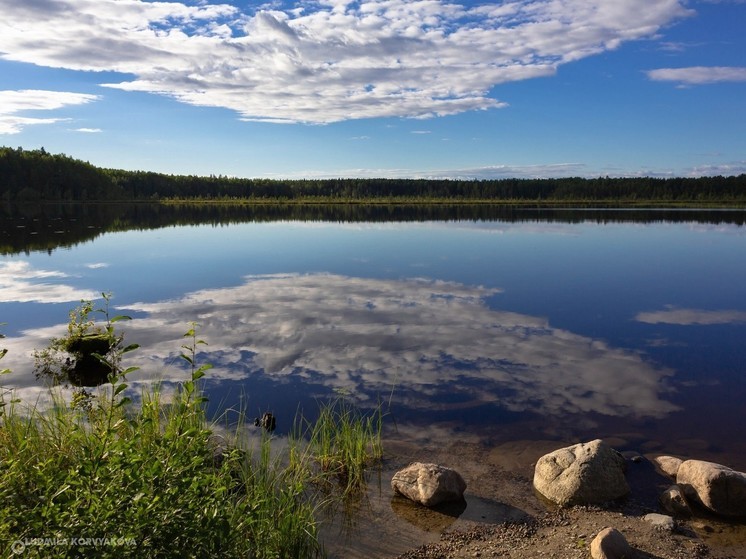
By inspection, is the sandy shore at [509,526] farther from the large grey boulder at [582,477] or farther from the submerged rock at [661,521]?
the large grey boulder at [582,477]

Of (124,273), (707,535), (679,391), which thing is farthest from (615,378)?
(124,273)

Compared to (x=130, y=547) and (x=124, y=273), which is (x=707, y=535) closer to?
(x=130, y=547)

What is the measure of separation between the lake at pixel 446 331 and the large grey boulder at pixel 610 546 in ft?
12.4

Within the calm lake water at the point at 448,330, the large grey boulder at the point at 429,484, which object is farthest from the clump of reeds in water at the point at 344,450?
the calm lake water at the point at 448,330

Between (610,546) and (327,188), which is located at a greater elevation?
(327,188)

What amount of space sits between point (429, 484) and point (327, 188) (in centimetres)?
19039

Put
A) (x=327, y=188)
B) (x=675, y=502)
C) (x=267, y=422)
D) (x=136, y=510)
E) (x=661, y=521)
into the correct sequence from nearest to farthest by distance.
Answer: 1. (x=136, y=510)
2. (x=661, y=521)
3. (x=675, y=502)
4. (x=267, y=422)
5. (x=327, y=188)

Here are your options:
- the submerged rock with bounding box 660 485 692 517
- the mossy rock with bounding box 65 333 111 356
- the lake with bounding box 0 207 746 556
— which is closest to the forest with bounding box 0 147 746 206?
the lake with bounding box 0 207 746 556

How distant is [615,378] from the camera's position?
1425cm

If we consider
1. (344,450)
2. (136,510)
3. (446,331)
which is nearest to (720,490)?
(344,450)

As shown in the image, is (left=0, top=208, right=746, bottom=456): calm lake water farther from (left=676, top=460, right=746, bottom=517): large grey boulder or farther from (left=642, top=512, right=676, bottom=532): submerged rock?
(left=642, top=512, right=676, bottom=532): submerged rock

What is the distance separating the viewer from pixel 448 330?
740 inches

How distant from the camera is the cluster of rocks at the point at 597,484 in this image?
826 centimetres

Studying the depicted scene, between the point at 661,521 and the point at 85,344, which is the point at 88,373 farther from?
the point at 661,521
